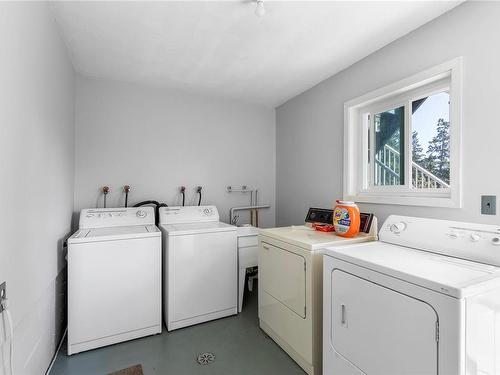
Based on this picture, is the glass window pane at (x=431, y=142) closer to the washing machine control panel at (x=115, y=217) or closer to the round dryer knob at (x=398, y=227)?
the round dryer knob at (x=398, y=227)

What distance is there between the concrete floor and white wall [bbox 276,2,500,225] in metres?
1.37

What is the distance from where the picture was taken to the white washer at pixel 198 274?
7.18 feet

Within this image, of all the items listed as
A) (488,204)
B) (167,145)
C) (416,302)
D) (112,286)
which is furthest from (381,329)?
(167,145)

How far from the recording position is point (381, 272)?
1.20m

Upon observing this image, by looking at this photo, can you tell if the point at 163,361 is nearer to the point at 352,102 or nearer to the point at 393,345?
the point at 393,345

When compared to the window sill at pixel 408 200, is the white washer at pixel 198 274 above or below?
below

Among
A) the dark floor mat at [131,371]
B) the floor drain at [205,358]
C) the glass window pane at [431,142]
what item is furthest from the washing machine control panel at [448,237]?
the dark floor mat at [131,371]

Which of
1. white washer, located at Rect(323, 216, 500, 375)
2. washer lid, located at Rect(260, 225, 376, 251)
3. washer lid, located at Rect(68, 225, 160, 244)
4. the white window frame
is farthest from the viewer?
washer lid, located at Rect(68, 225, 160, 244)

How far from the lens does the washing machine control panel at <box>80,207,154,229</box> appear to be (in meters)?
2.33

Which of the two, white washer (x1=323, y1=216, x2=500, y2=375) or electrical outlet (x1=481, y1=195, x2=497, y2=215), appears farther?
electrical outlet (x1=481, y1=195, x2=497, y2=215)

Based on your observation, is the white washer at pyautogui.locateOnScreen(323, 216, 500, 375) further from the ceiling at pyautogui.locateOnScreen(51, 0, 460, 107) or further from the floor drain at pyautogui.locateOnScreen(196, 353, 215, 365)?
the ceiling at pyautogui.locateOnScreen(51, 0, 460, 107)

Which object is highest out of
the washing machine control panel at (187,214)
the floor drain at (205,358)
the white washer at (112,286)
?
the washing machine control panel at (187,214)

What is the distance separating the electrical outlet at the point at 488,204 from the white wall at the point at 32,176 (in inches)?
92.9

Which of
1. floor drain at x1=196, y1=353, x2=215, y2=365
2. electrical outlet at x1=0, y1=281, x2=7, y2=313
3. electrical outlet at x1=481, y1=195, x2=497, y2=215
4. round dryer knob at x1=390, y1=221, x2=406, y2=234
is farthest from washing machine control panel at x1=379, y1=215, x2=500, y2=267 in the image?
electrical outlet at x1=0, y1=281, x2=7, y2=313
